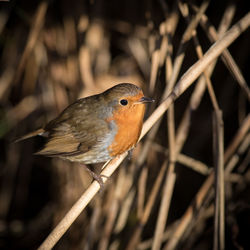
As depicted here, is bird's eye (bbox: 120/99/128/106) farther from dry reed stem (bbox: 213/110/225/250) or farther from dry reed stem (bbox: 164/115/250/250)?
dry reed stem (bbox: 164/115/250/250)

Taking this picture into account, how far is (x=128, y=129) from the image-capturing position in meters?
2.32

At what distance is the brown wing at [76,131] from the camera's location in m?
2.49

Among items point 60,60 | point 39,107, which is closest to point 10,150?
point 39,107

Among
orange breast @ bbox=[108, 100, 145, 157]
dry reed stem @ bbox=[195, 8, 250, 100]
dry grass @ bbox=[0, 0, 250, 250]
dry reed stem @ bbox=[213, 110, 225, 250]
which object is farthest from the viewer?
dry grass @ bbox=[0, 0, 250, 250]

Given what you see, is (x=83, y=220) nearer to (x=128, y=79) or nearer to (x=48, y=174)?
(x=48, y=174)

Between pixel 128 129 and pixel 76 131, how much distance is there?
1.67 ft

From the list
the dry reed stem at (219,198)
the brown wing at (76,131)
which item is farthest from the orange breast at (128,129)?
the dry reed stem at (219,198)

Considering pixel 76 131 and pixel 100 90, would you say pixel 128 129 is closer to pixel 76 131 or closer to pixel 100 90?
pixel 76 131

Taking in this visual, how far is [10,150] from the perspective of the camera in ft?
12.3

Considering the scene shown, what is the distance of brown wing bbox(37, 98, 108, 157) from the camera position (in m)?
2.49

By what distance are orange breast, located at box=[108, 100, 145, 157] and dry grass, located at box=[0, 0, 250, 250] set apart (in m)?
0.31

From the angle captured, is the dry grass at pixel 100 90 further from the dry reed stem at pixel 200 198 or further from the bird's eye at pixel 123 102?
the bird's eye at pixel 123 102

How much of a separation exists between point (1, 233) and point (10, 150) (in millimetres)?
1006

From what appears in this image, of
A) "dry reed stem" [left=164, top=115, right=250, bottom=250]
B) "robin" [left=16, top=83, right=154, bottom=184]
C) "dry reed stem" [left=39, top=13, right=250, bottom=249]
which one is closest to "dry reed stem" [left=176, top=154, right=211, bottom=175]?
"dry reed stem" [left=164, top=115, right=250, bottom=250]
